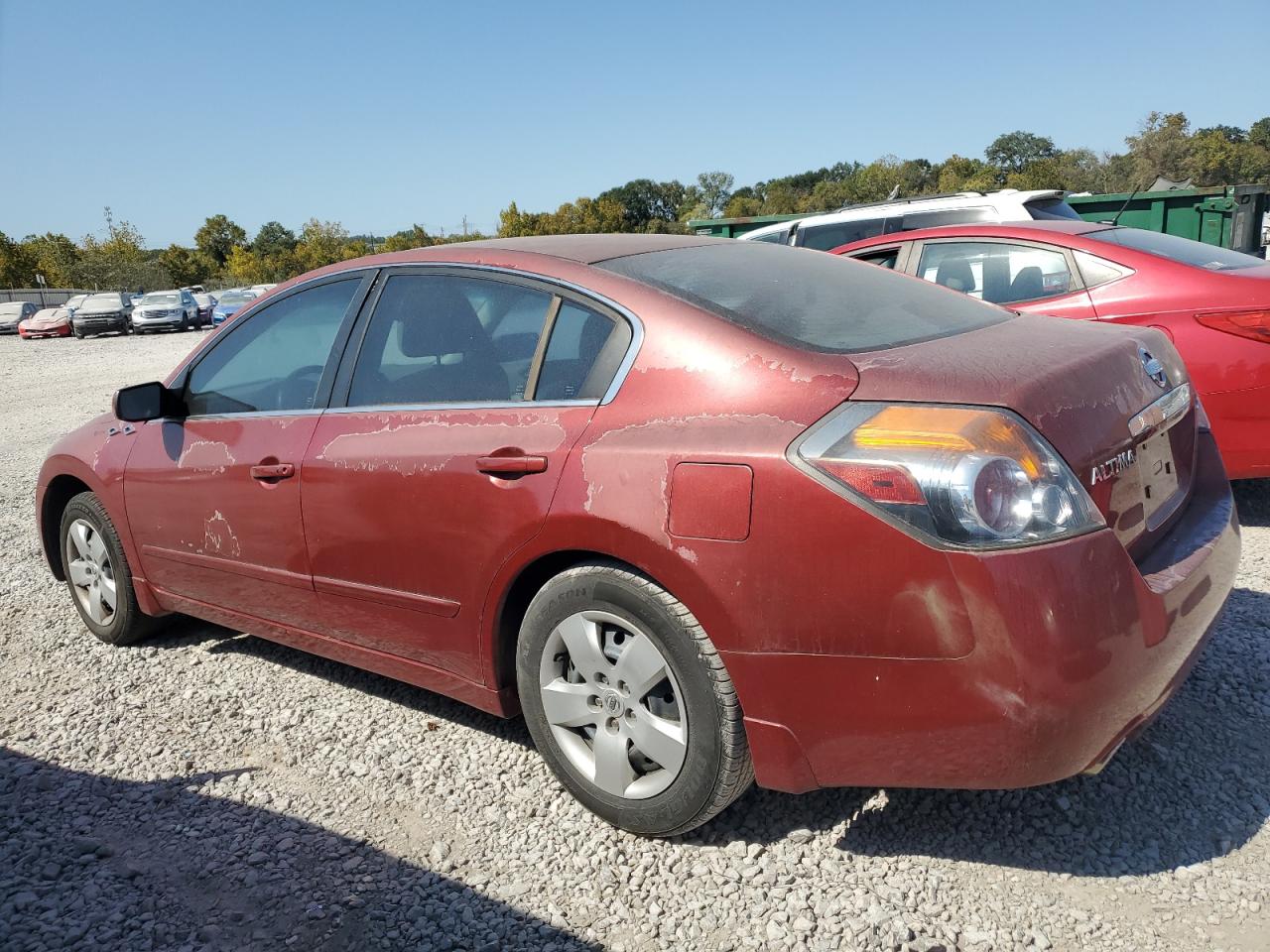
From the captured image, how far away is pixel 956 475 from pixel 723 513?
527mm

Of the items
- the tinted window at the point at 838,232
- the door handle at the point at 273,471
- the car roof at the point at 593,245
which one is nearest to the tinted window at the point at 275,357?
the door handle at the point at 273,471

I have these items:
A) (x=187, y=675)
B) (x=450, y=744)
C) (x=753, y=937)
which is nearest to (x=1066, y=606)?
(x=753, y=937)

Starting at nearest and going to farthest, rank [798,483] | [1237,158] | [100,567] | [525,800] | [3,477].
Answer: [798,483] < [525,800] < [100,567] < [3,477] < [1237,158]

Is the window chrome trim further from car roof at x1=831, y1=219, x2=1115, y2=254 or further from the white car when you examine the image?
the white car

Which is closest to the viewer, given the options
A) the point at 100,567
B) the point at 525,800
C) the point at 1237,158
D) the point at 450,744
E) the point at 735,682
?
the point at 735,682

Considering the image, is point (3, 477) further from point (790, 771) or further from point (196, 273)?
point (196, 273)

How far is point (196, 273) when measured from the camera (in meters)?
83.8

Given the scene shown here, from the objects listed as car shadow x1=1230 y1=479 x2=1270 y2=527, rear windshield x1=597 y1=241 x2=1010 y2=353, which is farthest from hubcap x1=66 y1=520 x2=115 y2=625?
car shadow x1=1230 y1=479 x2=1270 y2=527

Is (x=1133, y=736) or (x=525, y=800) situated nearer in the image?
(x=1133, y=736)

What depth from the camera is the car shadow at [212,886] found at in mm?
2434

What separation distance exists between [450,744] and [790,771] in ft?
4.68

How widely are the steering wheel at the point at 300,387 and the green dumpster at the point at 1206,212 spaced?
1072 centimetres

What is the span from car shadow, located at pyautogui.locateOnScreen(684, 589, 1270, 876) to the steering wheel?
77.5 inches

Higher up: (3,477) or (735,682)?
(735,682)
